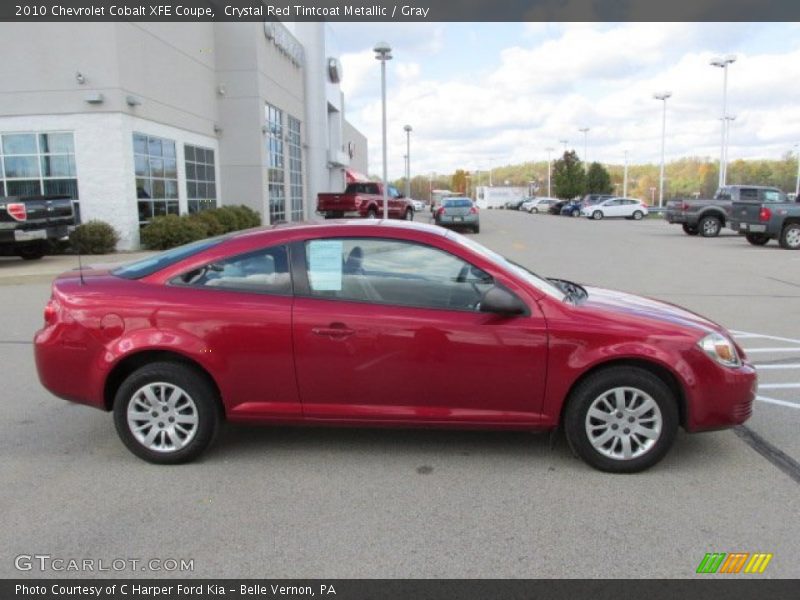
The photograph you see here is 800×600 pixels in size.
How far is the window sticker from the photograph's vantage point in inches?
168

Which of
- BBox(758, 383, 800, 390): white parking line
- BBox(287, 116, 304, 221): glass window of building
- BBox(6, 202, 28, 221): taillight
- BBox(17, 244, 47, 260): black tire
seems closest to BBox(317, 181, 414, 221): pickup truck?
BBox(287, 116, 304, 221): glass window of building

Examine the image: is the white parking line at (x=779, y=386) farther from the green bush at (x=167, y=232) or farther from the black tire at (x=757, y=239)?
the black tire at (x=757, y=239)

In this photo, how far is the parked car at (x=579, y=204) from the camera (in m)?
51.9

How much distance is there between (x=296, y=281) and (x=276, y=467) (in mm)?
1206

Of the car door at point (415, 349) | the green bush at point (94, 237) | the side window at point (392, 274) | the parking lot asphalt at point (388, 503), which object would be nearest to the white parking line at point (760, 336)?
the parking lot asphalt at point (388, 503)

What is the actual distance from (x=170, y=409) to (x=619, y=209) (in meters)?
48.4

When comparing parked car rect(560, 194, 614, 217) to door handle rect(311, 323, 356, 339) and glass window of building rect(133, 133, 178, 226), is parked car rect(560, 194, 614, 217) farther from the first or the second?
door handle rect(311, 323, 356, 339)

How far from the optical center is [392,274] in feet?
14.2

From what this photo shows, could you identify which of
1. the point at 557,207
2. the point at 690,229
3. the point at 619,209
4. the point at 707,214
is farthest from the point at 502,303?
the point at 557,207

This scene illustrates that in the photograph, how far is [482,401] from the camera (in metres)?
4.17

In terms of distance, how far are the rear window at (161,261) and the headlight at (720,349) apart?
3203 millimetres

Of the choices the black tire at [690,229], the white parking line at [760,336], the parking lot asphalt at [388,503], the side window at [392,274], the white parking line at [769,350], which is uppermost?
the side window at [392,274]

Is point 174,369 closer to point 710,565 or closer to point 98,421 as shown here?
point 98,421

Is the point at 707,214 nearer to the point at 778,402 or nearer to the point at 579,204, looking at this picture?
the point at 778,402
